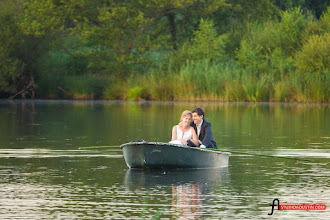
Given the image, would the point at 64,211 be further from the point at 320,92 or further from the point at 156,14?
the point at 156,14

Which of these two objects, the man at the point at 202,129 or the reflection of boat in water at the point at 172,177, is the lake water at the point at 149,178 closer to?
the reflection of boat in water at the point at 172,177

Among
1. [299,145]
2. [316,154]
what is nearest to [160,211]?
[316,154]

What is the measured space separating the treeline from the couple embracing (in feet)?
94.0

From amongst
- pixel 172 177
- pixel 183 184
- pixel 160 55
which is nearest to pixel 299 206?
pixel 183 184

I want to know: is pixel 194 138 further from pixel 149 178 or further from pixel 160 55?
pixel 160 55

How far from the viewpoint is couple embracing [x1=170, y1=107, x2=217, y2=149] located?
16573 millimetres

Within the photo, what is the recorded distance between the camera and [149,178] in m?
15.0

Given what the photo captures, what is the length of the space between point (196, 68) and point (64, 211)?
38.1 m

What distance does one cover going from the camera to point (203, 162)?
1641 centimetres

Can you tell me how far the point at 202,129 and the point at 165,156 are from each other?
139 cm

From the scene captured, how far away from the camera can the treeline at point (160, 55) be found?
46875mm

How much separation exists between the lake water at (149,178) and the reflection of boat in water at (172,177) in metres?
0.02

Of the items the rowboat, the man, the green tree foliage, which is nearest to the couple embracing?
the man

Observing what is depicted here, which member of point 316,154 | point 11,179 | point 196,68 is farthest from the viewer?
point 196,68
